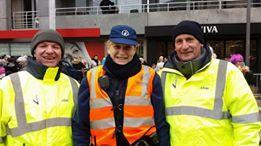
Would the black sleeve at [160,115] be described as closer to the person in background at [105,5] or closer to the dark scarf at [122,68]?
the dark scarf at [122,68]

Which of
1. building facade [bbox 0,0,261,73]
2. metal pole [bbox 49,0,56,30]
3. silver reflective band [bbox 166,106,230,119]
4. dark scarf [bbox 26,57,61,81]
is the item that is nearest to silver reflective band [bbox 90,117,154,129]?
silver reflective band [bbox 166,106,230,119]

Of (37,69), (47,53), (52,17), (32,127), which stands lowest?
(32,127)

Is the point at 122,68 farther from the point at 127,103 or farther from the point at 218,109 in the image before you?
the point at 218,109

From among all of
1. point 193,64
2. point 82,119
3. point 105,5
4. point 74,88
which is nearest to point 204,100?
point 193,64

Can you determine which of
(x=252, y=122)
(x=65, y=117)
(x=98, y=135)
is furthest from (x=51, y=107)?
(x=252, y=122)

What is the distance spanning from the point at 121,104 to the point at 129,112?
0.08 meters

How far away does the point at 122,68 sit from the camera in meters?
3.19

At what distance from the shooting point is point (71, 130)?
10.8ft

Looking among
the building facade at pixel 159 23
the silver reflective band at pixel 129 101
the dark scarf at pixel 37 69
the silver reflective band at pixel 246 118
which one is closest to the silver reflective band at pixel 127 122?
the silver reflective band at pixel 129 101

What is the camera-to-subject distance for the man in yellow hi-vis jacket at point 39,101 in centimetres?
315

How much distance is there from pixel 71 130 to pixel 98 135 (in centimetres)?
22

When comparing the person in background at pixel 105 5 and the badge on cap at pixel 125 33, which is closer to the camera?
the badge on cap at pixel 125 33

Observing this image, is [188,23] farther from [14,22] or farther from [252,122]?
[14,22]

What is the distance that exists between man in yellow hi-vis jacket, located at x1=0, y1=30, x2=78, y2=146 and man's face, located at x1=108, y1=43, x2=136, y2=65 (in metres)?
0.42
